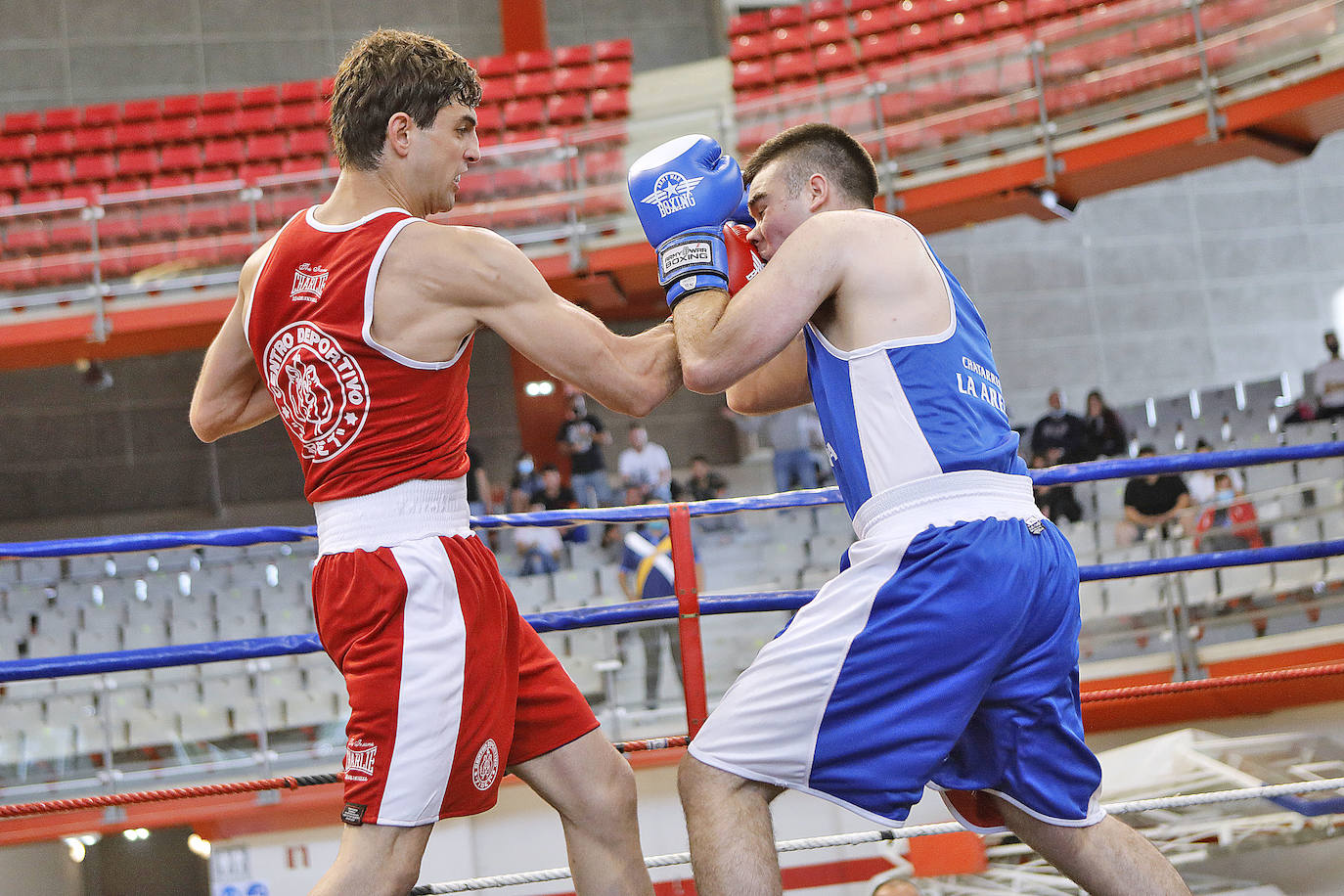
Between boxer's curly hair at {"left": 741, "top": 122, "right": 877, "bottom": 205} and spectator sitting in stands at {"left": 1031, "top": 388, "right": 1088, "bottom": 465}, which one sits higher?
boxer's curly hair at {"left": 741, "top": 122, "right": 877, "bottom": 205}

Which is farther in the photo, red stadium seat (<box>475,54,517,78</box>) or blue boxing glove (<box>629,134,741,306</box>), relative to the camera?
red stadium seat (<box>475,54,517,78</box>)

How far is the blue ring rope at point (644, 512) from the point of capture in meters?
2.26

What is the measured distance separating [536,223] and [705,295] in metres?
7.01

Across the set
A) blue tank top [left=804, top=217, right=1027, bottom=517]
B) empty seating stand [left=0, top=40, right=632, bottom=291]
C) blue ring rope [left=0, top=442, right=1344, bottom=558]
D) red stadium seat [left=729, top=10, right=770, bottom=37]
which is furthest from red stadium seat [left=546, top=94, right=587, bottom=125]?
blue tank top [left=804, top=217, right=1027, bottom=517]

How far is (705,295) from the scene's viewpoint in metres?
2.05

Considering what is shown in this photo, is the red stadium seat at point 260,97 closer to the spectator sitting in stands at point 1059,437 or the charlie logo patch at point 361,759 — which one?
the spectator sitting in stands at point 1059,437

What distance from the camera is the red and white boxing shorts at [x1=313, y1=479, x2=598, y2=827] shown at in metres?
1.73

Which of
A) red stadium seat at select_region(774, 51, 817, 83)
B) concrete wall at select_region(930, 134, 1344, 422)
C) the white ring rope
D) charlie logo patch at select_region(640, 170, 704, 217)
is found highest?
red stadium seat at select_region(774, 51, 817, 83)

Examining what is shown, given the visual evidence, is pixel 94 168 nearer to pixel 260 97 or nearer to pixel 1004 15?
pixel 260 97

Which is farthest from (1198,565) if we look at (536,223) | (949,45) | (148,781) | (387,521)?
(949,45)

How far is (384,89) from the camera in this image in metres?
1.92

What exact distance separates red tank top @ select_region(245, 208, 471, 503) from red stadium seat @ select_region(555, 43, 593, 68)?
408 inches

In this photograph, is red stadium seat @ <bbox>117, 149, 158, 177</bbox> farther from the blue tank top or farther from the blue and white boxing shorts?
the blue and white boxing shorts

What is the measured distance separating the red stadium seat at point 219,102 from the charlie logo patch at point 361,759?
37.3ft
